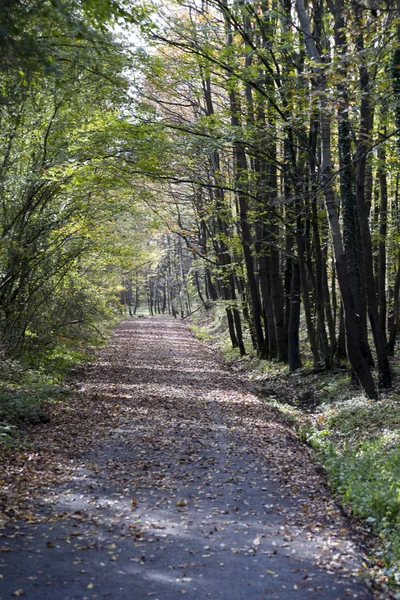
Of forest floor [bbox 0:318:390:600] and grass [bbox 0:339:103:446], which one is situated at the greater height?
grass [bbox 0:339:103:446]

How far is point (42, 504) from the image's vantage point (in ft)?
19.8

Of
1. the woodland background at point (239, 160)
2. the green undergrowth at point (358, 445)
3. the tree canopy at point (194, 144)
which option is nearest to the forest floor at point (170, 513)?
the green undergrowth at point (358, 445)

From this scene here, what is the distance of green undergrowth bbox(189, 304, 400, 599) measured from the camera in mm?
5543

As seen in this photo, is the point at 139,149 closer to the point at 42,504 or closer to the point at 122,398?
the point at 122,398

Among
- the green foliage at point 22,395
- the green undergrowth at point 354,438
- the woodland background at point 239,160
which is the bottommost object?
the green undergrowth at point 354,438

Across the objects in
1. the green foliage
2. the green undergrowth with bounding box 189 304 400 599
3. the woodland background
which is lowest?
the green undergrowth with bounding box 189 304 400 599

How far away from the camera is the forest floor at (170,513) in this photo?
4512 millimetres

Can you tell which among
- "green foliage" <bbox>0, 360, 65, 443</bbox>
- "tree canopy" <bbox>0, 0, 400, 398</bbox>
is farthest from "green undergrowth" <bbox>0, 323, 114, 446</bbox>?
"tree canopy" <bbox>0, 0, 400, 398</bbox>

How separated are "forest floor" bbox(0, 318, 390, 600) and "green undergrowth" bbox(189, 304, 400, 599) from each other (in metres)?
0.25

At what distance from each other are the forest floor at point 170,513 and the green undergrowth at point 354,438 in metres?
0.25

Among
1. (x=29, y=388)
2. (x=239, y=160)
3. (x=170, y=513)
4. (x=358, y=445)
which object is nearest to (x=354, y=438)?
(x=358, y=445)

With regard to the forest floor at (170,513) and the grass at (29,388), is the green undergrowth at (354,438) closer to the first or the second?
the forest floor at (170,513)

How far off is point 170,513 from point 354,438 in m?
3.87

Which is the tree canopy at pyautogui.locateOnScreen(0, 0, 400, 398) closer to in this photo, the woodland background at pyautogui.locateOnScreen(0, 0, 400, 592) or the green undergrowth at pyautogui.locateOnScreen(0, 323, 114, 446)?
the woodland background at pyautogui.locateOnScreen(0, 0, 400, 592)
